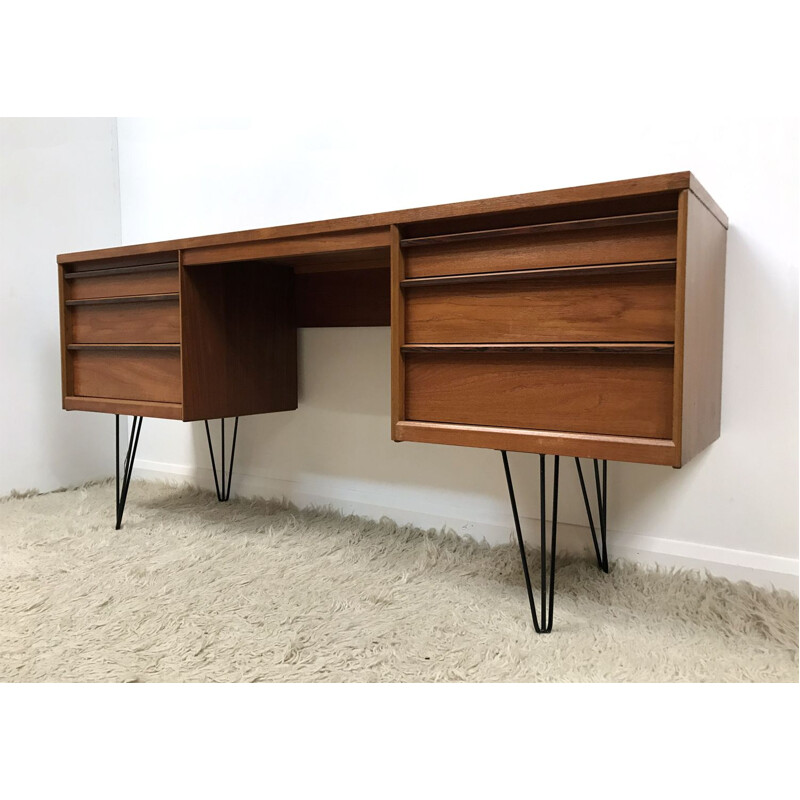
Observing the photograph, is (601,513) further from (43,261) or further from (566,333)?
(43,261)

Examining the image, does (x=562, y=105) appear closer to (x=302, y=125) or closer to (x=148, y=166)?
(x=302, y=125)

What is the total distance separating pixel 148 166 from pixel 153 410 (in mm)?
1097

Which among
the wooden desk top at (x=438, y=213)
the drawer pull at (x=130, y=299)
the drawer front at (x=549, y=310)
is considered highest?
the wooden desk top at (x=438, y=213)

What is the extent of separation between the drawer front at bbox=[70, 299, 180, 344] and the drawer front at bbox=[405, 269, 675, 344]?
67 cm

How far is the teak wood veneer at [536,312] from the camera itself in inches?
39.7

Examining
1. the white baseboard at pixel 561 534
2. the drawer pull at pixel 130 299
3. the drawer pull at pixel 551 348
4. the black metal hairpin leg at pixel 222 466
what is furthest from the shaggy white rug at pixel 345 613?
the drawer pull at pixel 130 299

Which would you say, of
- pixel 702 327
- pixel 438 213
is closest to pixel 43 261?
pixel 438 213

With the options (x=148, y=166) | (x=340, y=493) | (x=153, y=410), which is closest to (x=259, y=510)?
(x=340, y=493)

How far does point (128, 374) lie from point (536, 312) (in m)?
1.09

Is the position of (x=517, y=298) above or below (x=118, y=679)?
above

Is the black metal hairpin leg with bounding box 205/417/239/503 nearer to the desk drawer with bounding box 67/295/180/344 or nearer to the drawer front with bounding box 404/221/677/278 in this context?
the desk drawer with bounding box 67/295/180/344

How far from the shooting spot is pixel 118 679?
103cm

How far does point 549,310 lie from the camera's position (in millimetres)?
1094

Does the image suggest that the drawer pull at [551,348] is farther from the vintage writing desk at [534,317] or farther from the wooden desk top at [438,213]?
the wooden desk top at [438,213]
